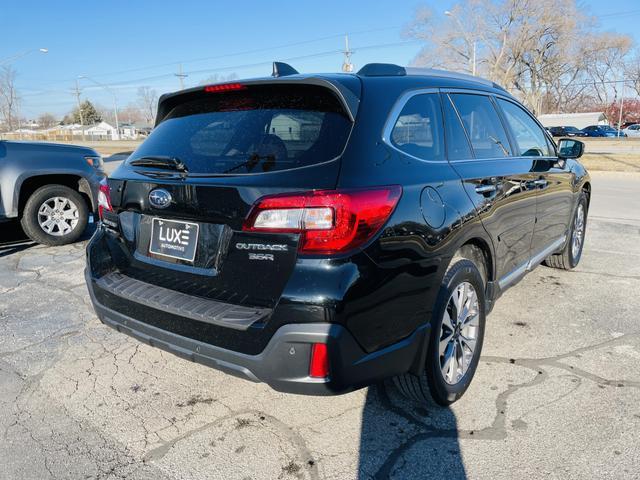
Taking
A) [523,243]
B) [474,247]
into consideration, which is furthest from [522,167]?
[474,247]

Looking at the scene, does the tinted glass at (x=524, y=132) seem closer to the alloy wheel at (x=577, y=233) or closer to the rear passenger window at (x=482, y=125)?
the rear passenger window at (x=482, y=125)

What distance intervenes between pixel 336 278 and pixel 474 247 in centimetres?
127

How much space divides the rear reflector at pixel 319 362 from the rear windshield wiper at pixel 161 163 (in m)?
1.09

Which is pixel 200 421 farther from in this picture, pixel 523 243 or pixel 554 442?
pixel 523 243

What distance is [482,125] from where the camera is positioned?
11.2 feet

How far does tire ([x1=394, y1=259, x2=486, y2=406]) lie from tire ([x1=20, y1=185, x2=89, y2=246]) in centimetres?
540

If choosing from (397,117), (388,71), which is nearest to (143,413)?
(397,117)

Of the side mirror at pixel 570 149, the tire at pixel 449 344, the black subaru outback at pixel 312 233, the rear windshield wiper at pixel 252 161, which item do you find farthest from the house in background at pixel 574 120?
the rear windshield wiper at pixel 252 161

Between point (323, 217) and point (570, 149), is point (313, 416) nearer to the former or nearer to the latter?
point (323, 217)

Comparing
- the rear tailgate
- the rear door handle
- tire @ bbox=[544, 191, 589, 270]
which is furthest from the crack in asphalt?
tire @ bbox=[544, 191, 589, 270]

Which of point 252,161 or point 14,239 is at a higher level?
point 252,161

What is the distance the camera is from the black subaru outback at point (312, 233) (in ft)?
6.88

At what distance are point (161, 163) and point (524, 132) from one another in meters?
2.86

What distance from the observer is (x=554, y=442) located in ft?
8.13
